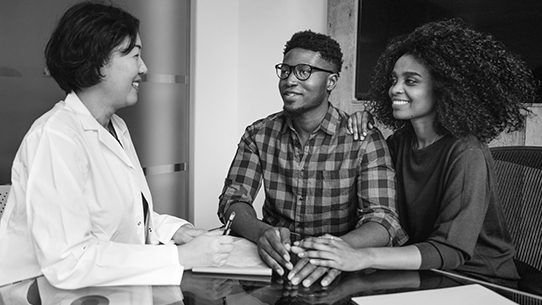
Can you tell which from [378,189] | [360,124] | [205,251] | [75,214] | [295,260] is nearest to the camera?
[75,214]

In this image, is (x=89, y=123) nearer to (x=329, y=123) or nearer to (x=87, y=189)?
(x=87, y=189)

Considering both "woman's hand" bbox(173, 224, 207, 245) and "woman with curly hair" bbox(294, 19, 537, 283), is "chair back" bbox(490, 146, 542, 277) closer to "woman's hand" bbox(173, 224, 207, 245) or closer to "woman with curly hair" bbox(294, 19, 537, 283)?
"woman with curly hair" bbox(294, 19, 537, 283)

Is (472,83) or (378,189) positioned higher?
(472,83)

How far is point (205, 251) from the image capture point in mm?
1187

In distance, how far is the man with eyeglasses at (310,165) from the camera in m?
1.69

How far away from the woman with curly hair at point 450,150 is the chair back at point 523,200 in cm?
10

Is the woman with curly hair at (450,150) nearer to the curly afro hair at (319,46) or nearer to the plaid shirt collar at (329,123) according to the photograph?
the plaid shirt collar at (329,123)

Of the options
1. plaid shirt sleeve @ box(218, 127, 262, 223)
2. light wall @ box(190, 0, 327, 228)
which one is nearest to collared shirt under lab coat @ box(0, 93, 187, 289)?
plaid shirt sleeve @ box(218, 127, 262, 223)

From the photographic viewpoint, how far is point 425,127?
1660 millimetres

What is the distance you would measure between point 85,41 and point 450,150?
1.13 metres

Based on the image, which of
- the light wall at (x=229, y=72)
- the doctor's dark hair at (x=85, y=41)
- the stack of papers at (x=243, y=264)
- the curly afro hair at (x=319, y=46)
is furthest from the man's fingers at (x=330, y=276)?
the light wall at (x=229, y=72)

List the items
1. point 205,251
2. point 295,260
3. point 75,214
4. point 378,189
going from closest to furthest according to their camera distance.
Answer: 1. point 75,214
2. point 205,251
3. point 295,260
4. point 378,189

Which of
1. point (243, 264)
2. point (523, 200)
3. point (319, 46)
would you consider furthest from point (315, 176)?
point (523, 200)

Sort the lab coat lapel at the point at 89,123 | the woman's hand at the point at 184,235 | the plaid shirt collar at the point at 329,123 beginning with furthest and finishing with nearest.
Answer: the plaid shirt collar at the point at 329,123 → the woman's hand at the point at 184,235 → the lab coat lapel at the point at 89,123
